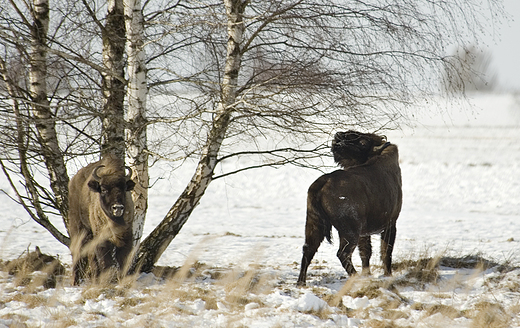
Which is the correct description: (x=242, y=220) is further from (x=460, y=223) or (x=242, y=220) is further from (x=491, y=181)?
(x=491, y=181)

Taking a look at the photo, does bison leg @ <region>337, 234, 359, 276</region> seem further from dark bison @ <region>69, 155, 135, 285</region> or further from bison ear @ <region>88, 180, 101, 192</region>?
bison ear @ <region>88, 180, 101, 192</region>

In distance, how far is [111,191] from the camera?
18.7ft

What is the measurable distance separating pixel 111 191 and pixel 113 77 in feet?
5.45

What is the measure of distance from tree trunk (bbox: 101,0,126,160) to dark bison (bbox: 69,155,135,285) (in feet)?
1.37

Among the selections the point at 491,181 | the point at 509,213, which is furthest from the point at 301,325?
the point at 491,181

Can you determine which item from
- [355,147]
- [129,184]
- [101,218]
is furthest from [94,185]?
[355,147]

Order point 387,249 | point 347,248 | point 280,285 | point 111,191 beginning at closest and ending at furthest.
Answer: point 111,191 < point 347,248 < point 280,285 < point 387,249

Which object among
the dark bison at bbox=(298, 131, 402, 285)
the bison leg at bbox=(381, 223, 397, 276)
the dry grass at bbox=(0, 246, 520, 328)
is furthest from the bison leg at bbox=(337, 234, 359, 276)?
the bison leg at bbox=(381, 223, 397, 276)

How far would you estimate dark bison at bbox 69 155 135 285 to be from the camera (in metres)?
5.73

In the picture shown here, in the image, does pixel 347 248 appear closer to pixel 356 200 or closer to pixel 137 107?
pixel 356 200

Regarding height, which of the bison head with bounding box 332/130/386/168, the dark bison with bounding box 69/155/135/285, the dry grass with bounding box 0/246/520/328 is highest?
the bison head with bounding box 332/130/386/168

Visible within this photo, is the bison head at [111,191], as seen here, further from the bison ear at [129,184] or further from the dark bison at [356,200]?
the dark bison at [356,200]

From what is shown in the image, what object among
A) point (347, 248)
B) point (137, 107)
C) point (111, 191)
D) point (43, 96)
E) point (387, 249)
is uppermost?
point (43, 96)

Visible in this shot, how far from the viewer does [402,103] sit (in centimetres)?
571
